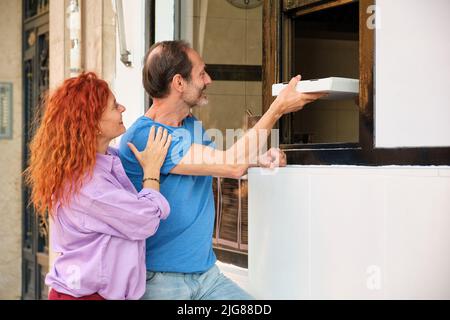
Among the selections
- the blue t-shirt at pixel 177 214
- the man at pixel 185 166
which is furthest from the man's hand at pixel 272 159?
the blue t-shirt at pixel 177 214

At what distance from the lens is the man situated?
262cm

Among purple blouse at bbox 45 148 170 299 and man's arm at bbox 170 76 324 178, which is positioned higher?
man's arm at bbox 170 76 324 178

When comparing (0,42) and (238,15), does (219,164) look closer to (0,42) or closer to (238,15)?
(238,15)

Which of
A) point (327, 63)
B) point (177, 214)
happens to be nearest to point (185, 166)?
point (177, 214)

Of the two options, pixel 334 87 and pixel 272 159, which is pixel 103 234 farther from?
pixel 334 87

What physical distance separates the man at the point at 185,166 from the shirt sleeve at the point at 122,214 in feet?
0.77

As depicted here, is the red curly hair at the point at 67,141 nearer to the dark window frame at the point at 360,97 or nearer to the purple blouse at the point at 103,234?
the purple blouse at the point at 103,234

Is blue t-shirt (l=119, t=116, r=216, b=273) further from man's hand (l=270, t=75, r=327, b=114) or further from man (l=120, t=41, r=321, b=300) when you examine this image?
man's hand (l=270, t=75, r=327, b=114)

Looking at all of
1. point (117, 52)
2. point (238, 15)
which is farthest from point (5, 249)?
point (238, 15)

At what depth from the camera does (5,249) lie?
7.02 metres

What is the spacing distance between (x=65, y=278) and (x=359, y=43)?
4.16 ft

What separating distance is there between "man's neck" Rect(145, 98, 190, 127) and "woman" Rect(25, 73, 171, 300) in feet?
0.92

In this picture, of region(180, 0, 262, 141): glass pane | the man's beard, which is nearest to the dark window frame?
region(180, 0, 262, 141): glass pane

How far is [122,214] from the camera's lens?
92.9 inches
